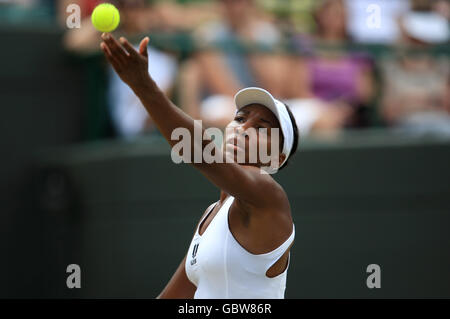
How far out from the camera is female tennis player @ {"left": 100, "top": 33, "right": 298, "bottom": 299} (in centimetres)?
313

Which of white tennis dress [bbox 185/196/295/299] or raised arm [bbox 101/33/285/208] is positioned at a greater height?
raised arm [bbox 101/33/285/208]

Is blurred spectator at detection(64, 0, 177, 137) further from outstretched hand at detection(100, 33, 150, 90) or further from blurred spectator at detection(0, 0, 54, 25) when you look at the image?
outstretched hand at detection(100, 33, 150, 90)

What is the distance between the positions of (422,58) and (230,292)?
4.76 meters

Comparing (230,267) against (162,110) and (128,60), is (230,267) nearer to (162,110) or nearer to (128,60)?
(162,110)

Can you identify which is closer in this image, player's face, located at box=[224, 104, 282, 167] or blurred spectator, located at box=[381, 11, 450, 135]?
player's face, located at box=[224, 104, 282, 167]

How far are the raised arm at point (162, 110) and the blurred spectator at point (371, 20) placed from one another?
4928 millimetres

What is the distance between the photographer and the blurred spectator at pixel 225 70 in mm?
6805

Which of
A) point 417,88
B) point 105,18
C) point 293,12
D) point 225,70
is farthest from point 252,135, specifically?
point 293,12

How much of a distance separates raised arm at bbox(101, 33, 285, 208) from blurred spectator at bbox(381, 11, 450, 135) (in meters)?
4.19

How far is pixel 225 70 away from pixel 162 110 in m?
4.03

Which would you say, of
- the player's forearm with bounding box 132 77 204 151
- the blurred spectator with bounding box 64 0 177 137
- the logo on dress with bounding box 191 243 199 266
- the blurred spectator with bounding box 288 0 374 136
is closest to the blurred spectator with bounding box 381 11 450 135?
the blurred spectator with bounding box 288 0 374 136

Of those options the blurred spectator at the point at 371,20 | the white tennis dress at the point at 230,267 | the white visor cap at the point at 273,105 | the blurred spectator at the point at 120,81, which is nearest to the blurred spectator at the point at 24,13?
the blurred spectator at the point at 120,81

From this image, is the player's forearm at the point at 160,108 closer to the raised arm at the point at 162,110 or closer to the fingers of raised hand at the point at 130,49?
the raised arm at the point at 162,110
